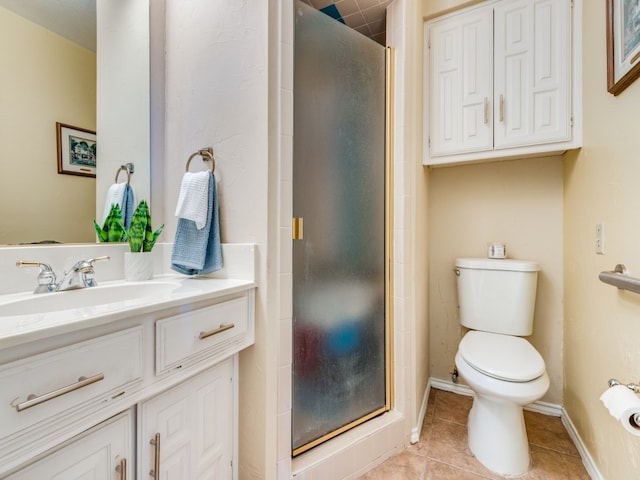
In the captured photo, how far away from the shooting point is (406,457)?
4.48ft

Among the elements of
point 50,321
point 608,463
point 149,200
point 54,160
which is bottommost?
point 608,463

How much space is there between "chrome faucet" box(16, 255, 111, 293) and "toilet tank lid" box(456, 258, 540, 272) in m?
1.78

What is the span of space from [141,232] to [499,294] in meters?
1.80

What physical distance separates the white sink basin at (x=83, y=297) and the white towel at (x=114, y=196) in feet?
1.04

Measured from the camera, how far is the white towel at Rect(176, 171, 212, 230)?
1038 millimetres

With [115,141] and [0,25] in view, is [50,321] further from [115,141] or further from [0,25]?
[0,25]

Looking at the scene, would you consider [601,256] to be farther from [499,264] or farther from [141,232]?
[141,232]

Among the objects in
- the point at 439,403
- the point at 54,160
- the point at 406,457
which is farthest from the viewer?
the point at 439,403

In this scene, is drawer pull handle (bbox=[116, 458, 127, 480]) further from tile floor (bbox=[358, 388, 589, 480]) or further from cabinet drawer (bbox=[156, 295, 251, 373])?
tile floor (bbox=[358, 388, 589, 480])

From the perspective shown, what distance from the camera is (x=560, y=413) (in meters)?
1.67

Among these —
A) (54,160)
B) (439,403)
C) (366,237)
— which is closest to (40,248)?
(54,160)

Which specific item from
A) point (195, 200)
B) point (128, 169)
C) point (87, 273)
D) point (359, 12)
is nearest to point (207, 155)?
point (195, 200)

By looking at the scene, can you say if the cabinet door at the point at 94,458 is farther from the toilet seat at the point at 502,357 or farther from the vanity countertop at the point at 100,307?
the toilet seat at the point at 502,357

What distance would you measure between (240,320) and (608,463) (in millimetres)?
1488
